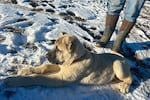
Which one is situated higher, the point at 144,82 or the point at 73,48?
the point at 73,48

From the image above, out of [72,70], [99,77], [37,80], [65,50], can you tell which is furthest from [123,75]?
[37,80]

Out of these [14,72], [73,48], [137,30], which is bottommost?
[137,30]

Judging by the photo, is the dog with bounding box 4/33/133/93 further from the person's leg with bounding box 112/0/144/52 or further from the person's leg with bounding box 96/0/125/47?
the person's leg with bounding box 96/0/125/47

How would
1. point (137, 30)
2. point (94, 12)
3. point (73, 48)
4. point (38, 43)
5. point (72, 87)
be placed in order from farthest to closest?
point (94, 12)
point (137, 30)
point (38, 43)
point (72, 87)
point (73, 48)

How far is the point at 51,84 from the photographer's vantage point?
4.46 m

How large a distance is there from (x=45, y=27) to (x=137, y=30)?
1.68 meters

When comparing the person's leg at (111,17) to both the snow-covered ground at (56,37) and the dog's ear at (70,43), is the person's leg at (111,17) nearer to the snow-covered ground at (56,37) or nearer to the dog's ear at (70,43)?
the snow-covered ground at (56,37)

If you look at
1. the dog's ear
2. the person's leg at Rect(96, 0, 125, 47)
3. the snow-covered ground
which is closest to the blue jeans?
the person's leg at Rect(96, 0, 125, 47)

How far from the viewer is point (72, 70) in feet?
14.5

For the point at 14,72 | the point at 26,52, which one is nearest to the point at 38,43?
the point at 26,52

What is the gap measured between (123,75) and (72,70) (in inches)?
28.3

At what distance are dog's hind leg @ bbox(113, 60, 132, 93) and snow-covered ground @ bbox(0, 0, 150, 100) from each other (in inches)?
3.7

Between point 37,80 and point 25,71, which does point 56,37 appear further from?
point 37,80

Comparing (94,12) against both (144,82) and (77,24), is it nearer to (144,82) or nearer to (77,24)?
(77,24)
